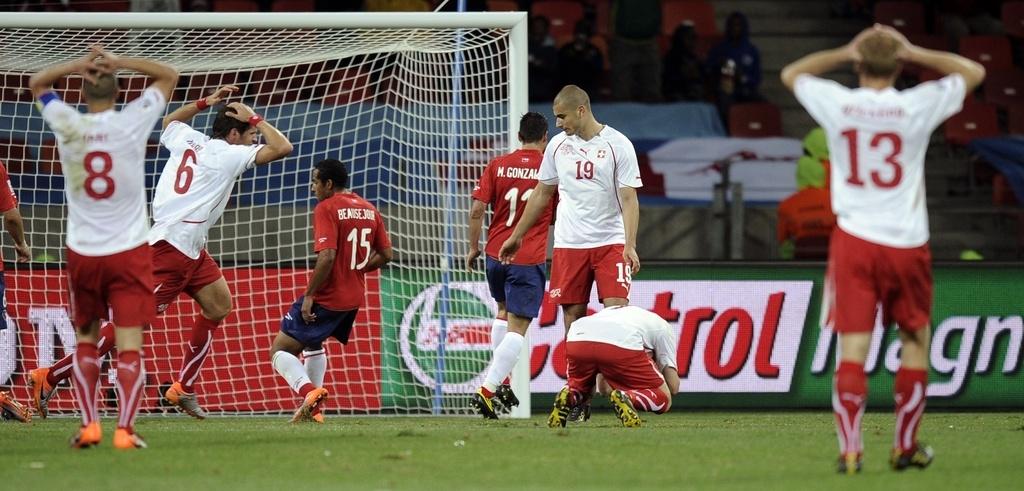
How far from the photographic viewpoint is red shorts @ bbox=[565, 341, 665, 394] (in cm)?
967

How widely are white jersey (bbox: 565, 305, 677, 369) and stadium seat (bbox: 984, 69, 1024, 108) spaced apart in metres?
11.3

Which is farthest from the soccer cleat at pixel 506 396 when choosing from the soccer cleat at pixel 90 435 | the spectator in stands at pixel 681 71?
the spectator in stands at pixel 681 71

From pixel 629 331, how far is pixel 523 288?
167 cm

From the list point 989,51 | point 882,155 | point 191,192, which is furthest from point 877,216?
point 989,51

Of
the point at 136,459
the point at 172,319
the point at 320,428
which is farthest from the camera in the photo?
the point at 172,319

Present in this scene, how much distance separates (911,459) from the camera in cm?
712

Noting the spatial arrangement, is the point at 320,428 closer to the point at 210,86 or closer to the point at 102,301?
the point at 102,301

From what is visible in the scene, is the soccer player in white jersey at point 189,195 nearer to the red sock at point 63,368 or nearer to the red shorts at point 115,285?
the red sock at point 63,368

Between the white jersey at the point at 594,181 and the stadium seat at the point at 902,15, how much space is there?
37.6 feet

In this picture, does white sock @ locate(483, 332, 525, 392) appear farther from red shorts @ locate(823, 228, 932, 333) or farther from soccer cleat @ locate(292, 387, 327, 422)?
red shorts @ locate(823, 228, 932, 333)

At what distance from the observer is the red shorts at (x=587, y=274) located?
1030 centimetres

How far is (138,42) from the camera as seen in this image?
12.3 meters

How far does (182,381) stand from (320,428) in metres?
1.76

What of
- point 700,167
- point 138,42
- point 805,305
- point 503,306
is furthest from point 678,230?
point 138,42
